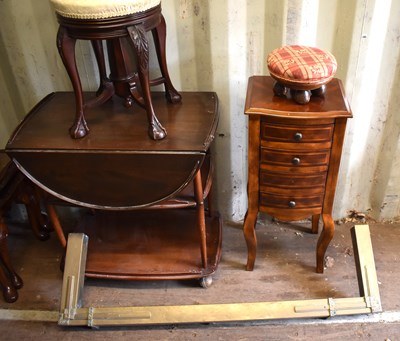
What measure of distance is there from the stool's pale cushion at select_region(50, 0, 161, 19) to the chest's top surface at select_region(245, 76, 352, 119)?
53 centimetres

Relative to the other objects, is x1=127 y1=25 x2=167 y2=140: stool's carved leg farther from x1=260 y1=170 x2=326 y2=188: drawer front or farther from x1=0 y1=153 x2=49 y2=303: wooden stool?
x1=0 y1=153 x2=49 y2=303: wooden stool

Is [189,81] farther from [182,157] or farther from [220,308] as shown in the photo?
[220,308]

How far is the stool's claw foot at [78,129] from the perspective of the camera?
161cm

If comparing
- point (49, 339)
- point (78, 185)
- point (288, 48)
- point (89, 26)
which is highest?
point (89, 26)

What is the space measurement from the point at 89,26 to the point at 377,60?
1194 millimetres

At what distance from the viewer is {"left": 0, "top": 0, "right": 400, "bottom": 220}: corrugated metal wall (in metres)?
1.69

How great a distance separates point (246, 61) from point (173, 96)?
360mm

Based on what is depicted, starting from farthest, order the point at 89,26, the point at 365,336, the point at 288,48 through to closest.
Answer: the point at 365,336 < the point at 288,48 < the point at 89,26

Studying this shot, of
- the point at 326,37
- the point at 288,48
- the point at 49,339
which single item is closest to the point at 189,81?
the point at 288,48

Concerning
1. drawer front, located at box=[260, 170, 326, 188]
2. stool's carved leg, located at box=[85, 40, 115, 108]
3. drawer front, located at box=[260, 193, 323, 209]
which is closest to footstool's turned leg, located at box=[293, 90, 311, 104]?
drawer front, located at box=[260, 170, 326, 188]

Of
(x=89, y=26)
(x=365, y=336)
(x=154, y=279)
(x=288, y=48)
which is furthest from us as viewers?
(x=154, y=279)

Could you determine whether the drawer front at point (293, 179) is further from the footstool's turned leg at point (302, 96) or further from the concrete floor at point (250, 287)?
the concrete floor at point (250, 287)

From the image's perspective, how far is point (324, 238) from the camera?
6.01 ft

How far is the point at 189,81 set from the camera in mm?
1909
